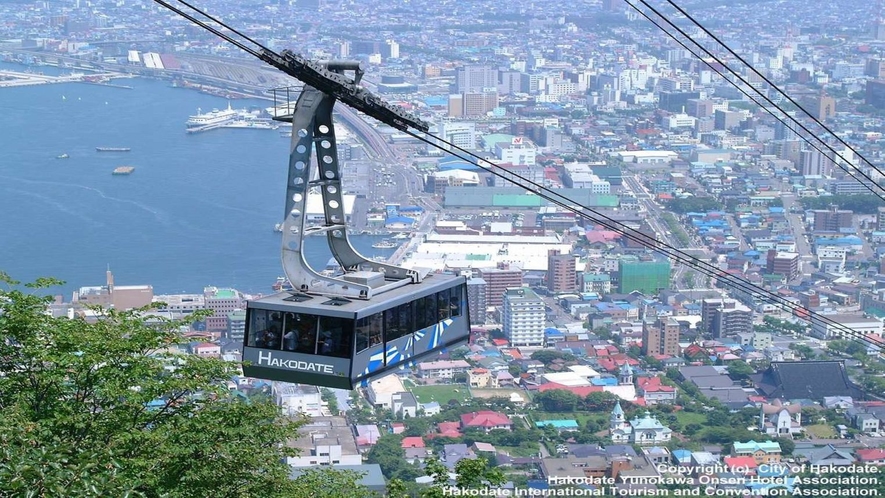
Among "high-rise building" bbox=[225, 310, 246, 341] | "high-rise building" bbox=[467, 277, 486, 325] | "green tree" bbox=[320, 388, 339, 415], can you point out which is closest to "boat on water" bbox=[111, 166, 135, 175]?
"high-rise building" bbox=[467, 277, 486, 325]

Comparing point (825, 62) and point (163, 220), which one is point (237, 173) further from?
point (825, 62)

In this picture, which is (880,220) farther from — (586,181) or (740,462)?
(740,462)

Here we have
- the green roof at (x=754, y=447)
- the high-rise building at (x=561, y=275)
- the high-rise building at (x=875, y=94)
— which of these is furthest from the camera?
the high-rise building at (x=875, y=94)

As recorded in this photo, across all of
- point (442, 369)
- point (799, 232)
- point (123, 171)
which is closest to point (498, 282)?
point (442, 369)

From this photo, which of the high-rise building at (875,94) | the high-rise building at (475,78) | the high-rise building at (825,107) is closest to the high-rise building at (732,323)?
the high-rise building at (825,107)

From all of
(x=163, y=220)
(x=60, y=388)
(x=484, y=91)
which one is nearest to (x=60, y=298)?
(x=163, y=220)

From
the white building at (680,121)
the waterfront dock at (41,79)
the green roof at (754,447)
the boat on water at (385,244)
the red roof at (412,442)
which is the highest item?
the waterfront dock at (41,79)

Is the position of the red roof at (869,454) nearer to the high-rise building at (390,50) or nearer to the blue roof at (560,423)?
the blue roof at (560,423)
